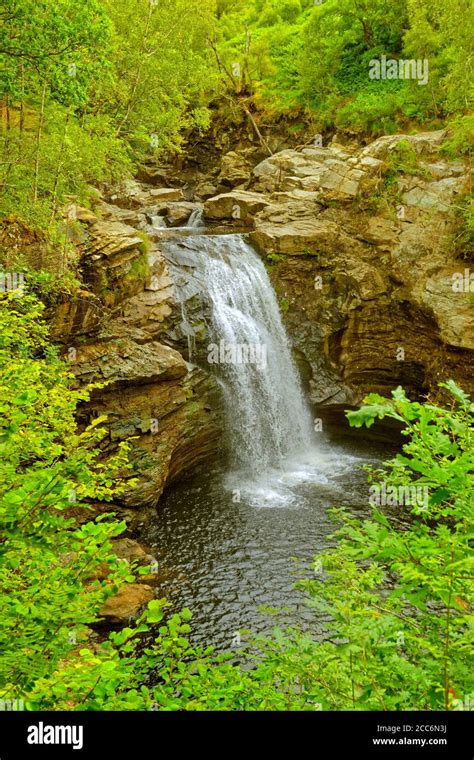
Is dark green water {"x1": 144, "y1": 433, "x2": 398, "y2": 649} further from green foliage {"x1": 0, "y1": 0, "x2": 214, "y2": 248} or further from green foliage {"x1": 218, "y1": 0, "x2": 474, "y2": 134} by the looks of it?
green foliage {"x1": 218, "y1": 0, "x2": 474, "y2": 134}

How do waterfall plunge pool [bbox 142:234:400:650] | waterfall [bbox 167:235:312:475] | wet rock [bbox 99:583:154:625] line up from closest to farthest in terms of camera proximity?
wet rock [bbox 99:583:154:625]
waterfall plunge pool [bbox 142:234:400:650]
waterfall [bbox 167:235:312:475]

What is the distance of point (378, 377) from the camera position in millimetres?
19672

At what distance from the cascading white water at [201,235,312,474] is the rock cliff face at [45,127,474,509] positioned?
2.04ft

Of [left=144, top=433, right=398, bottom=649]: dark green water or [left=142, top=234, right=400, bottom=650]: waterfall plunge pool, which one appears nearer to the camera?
[left=144, top=433, right=398, bottom=649]: dark green water

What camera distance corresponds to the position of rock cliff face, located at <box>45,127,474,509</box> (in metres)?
13.4

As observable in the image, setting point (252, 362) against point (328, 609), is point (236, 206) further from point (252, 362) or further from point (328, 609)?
point (328, 609)

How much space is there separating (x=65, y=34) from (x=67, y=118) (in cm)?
345

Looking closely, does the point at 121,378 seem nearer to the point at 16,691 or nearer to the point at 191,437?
the point at 191,437

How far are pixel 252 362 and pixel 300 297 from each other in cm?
409
